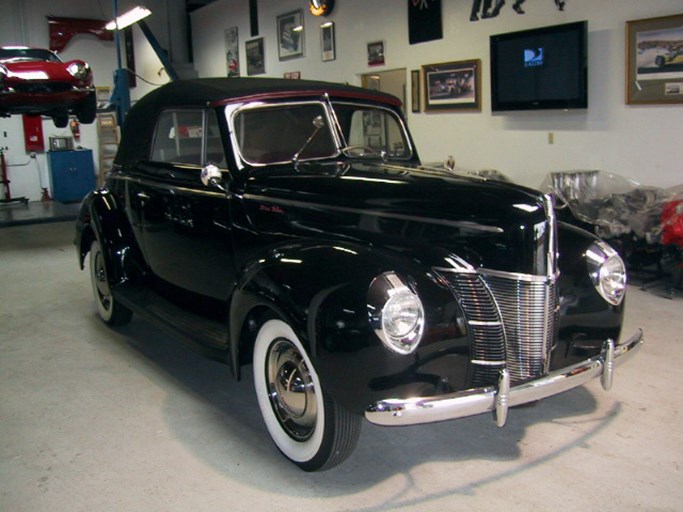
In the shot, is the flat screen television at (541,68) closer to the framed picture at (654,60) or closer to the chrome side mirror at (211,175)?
the framed picture at (654,60)

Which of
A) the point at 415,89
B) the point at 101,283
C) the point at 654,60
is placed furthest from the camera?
the point at 415,89

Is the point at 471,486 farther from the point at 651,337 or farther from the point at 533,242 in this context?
the point at 651,337

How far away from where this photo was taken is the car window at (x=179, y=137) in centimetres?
360

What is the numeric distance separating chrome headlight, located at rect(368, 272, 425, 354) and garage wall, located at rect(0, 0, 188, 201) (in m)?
11.5

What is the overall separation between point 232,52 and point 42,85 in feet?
15.0

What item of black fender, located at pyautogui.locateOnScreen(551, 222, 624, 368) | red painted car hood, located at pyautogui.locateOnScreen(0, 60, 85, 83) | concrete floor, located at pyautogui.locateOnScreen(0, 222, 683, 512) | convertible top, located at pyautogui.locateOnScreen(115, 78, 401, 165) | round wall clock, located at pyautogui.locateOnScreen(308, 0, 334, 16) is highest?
round wall clock, located at pyautogui.locateOnScreen(308, 0, 334, 16)

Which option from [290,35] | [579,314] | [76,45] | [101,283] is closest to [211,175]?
[579,314]

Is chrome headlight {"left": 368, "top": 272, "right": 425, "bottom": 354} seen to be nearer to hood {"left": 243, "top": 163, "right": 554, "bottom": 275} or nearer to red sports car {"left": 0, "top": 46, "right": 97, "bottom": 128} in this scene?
hood {"left": 243, "top": 163, "right": 554, "bottom": 275}

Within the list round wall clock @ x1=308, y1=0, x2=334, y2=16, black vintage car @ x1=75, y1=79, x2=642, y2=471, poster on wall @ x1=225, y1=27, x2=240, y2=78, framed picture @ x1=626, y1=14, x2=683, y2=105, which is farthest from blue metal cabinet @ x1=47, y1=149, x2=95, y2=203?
framed picture @ x1=626, y1=14, x2=683, y2=105

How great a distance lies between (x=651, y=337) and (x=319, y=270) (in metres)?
2.72

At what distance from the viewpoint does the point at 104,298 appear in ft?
15.6

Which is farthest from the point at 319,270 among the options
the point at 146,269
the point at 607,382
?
the point at 146,269

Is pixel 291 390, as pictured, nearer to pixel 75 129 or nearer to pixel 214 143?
pixel 214 143

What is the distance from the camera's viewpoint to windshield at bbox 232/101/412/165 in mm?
3393
